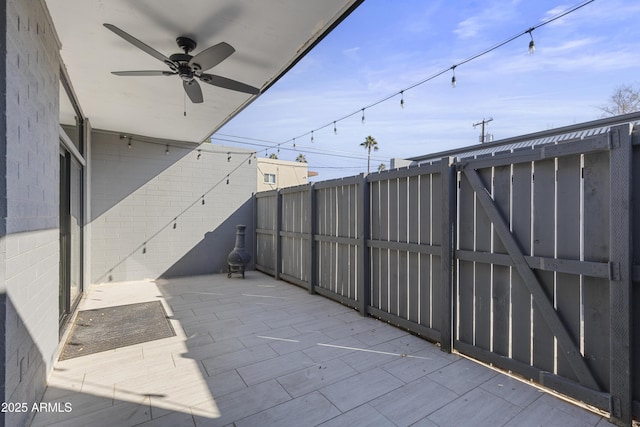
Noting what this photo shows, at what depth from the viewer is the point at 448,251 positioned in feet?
9.16

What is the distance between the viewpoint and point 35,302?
1.94 m

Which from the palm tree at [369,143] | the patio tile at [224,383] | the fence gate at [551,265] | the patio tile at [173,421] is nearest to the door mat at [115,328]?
the patio tile at [224,383]

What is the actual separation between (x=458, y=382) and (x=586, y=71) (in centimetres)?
539

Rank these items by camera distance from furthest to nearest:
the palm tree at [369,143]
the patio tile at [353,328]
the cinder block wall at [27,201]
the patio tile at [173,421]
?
the palm tree at [369,143] → the patio tile at [353,328] → the patio tile at [173,421] → the cinder block wall at [27,201]

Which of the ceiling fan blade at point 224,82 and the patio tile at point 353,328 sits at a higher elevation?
the ceiling fan blade at point 224,82

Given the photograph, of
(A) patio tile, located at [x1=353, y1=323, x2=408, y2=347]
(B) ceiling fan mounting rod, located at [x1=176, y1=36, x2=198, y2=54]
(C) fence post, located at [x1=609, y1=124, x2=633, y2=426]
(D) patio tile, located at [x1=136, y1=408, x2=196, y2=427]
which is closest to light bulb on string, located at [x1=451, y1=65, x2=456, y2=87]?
(C) fence post, located at [x1=609, y1=124, x2=633, y2=426]

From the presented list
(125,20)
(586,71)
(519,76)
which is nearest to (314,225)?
(125,20)

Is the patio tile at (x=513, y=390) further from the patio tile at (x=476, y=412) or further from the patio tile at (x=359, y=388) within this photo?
the patio tile at (x=359, y=388)

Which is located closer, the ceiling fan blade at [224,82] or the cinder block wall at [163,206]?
the ceiling fan blade at [224,82]

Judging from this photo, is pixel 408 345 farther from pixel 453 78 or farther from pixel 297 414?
pixel 453 78

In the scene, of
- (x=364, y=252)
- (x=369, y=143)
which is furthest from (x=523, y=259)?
(x=369, y=143)

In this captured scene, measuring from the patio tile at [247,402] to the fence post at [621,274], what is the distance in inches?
83.1

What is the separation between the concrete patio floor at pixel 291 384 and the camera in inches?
72.9

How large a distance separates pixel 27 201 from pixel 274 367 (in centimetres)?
208
